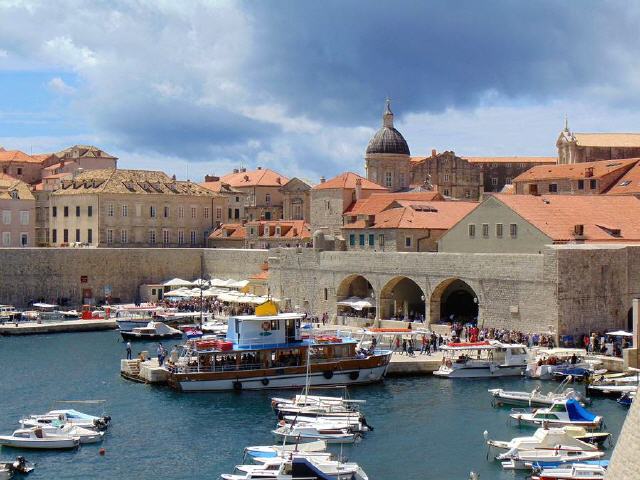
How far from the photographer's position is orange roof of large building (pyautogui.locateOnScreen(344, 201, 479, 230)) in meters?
62.5

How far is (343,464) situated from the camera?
28156mm

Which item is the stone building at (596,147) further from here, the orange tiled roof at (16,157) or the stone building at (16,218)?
the orange tiled roof at (16,157)

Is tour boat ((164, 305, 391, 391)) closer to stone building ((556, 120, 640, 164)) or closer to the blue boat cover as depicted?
the blue boat cover

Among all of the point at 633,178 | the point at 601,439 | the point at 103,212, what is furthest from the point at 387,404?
the point at 103,212

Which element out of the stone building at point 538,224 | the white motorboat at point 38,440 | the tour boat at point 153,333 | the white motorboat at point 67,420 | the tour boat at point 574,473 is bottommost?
the tour boat at point 574,473

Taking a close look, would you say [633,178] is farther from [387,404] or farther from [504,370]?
[387,404]

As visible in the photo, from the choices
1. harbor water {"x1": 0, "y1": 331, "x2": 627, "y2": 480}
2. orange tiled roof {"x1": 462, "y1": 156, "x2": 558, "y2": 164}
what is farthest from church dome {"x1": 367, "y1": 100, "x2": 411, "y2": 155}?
harbor water {"x1": 0, "y1": 331, "x2": 627, "y2": 480}

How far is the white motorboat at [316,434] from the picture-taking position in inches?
1276

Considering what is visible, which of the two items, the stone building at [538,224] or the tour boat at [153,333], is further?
the tour boat at [153,333]

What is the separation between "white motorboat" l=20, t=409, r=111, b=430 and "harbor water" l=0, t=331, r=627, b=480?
54 centimetres

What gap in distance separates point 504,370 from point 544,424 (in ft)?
39.0

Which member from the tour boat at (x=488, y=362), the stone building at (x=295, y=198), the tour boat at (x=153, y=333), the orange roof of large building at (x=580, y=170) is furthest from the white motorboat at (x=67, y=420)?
the stone building at (x=295, y=198)

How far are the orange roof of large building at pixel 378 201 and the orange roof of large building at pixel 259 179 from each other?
3072 cm

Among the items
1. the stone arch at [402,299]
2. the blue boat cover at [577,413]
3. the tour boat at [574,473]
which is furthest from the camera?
the stone arch at [402,299]
